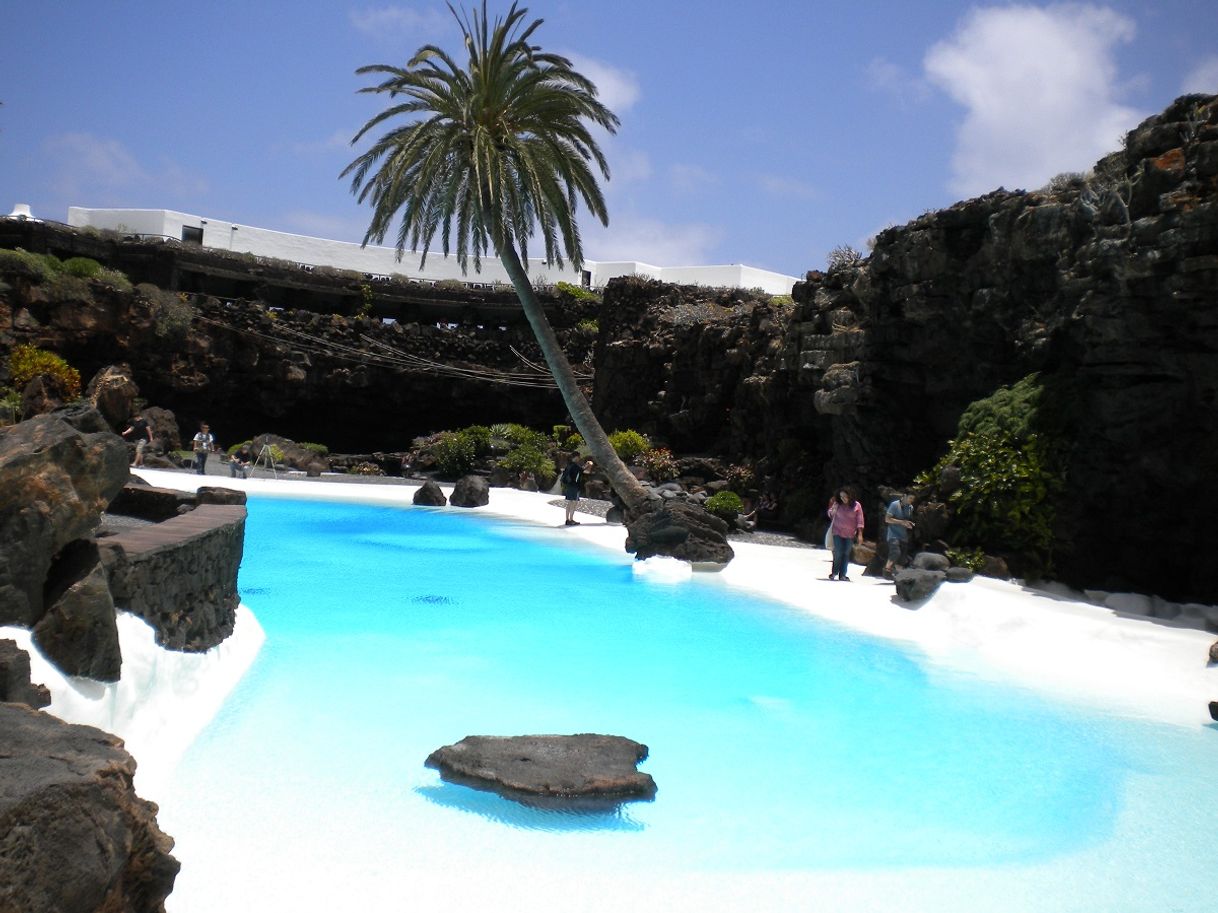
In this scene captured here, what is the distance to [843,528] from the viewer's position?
13.4 m

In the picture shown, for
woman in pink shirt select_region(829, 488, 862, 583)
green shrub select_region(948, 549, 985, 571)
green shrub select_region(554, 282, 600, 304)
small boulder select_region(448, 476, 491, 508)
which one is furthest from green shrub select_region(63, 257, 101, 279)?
green shrub select_region(948, 549, 985, 571)

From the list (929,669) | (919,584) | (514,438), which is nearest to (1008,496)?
(919,584)

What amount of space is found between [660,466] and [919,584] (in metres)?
13.7

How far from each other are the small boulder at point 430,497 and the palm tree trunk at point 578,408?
202 inches

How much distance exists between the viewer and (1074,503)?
12.5 meters

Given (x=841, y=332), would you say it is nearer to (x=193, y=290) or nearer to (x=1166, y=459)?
(x=1166, y=459)

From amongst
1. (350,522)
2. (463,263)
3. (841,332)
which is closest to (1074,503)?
(841,332)

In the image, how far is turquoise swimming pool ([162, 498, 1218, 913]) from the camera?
4973mm

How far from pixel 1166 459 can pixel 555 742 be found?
29.3 feet

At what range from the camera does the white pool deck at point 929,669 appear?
451 centimetres

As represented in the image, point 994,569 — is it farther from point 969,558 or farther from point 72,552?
point 72,552

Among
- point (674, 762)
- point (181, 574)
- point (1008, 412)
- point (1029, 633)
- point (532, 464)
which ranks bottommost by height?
point (532, 464)

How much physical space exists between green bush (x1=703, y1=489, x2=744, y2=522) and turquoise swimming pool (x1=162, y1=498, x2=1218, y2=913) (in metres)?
7.91

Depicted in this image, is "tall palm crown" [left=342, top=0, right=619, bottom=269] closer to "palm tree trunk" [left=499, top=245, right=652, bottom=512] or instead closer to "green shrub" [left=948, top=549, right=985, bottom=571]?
"palm tree trunk" [left=499, top=245, right=652, bottom=512]
